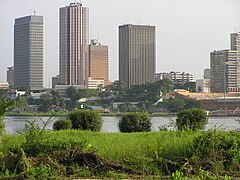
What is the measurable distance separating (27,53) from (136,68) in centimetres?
1180

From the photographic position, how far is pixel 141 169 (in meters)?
6.64

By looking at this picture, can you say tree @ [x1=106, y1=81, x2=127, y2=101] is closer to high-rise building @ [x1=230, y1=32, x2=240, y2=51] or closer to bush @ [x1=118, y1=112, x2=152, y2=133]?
high-rise building @ [x1=230, y1=32, x2=240, y2=51]

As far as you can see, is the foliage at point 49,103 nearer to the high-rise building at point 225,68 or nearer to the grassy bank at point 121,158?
the high-rise building at point 225,68

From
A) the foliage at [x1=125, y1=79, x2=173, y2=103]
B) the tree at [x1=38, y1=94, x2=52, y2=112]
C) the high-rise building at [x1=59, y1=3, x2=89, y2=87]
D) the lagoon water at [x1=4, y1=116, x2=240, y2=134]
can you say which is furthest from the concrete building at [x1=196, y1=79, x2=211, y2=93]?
the lagoon water at [x1=4, y1=116, x2=240, y2=134]

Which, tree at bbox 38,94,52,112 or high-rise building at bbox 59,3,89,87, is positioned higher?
high-rise building at bbox 59,3,89,87

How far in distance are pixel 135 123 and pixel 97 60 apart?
180ft

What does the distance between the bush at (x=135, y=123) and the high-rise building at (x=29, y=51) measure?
38756 mm

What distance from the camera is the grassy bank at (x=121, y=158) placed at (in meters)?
6.37

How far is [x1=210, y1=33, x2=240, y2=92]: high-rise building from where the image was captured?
42.6 meters

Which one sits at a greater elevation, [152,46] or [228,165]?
[152,46]

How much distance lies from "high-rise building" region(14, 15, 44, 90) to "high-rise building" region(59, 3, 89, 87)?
28.0 ft

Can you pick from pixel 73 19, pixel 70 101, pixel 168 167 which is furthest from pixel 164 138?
pixel 73 19

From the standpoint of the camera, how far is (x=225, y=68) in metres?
44.8

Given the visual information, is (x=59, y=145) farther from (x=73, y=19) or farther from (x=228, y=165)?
(x=73, y=19)
